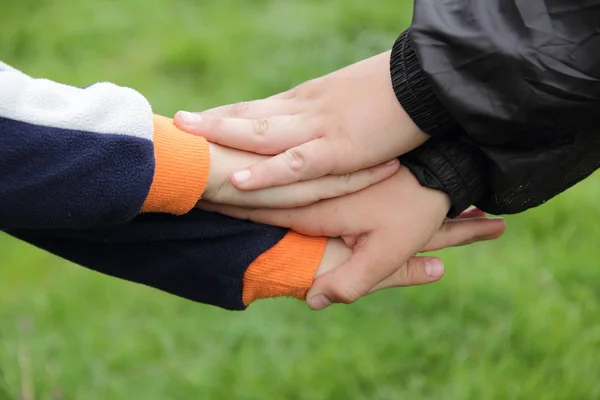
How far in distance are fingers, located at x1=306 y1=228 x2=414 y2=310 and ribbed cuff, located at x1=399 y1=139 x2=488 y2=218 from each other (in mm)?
111

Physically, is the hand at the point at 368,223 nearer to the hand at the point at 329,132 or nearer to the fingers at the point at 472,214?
the hand at the point at 329,132

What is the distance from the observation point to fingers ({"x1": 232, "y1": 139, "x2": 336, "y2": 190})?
133cm

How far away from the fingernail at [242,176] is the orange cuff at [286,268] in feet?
0.39

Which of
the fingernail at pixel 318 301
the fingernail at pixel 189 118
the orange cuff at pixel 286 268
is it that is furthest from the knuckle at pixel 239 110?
the fingernail at pixel 318 301

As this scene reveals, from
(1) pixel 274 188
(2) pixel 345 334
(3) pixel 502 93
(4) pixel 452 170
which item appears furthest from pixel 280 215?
(2) pixel 345 334

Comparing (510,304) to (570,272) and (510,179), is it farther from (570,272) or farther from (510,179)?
(510,179)

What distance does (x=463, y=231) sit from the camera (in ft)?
5.04

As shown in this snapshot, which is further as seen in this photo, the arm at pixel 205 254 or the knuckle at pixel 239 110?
the knuckle at pixel 239 110

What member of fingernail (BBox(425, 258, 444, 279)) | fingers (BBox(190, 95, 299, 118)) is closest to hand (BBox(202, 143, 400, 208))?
fingers (BBox(190, 95, 299, 118))

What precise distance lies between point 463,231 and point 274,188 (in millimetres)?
374

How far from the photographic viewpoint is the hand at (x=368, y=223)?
54.3 inches

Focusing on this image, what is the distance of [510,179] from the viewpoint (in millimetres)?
1333

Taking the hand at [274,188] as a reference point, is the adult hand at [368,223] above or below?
below

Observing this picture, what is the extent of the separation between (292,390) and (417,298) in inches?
17.8
